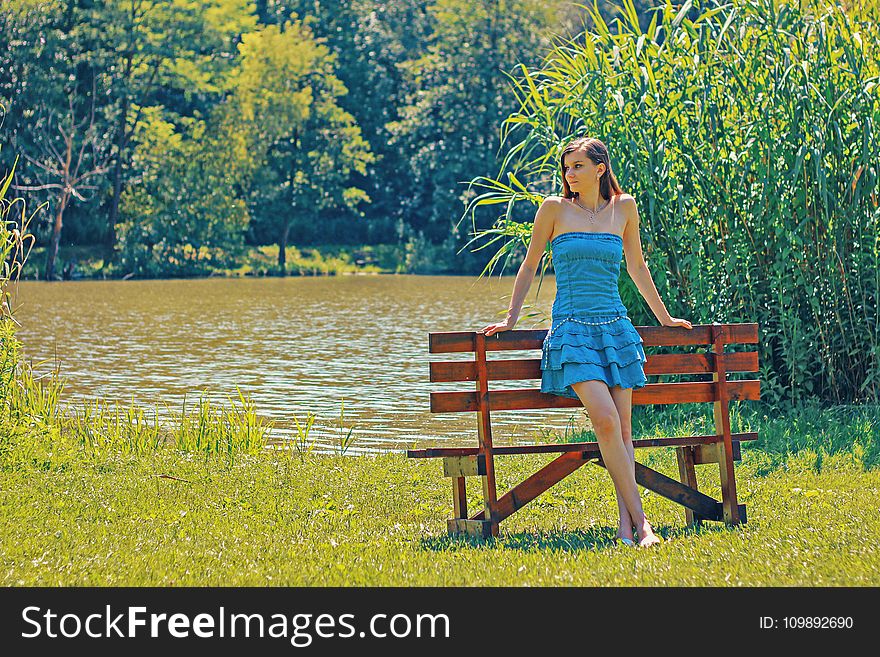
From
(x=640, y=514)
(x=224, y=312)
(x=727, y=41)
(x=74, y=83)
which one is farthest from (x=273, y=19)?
(x=640, y=514)

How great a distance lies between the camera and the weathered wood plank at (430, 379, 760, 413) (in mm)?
5590

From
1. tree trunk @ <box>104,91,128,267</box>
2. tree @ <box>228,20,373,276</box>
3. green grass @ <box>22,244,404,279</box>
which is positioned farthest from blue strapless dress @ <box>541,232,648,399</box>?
tree @ <box>228,20,373,276</box>

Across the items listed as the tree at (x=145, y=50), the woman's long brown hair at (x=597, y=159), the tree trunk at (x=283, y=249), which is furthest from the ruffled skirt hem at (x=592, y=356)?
the tree trunk at (x=283, y=249)

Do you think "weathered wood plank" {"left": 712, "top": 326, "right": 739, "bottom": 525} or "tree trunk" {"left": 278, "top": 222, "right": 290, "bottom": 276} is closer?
"weathered wood plank" {"left": 712, "top": 326, "right": 739, "bottom": 525}

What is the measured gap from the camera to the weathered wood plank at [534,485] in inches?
223

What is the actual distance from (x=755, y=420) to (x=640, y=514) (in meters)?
4.01

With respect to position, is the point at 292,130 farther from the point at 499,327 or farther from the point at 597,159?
the point at 499,327

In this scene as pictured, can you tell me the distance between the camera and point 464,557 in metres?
5.18

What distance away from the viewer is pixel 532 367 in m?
5.75

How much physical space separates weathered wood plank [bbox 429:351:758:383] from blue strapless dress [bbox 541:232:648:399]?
0.17 meters

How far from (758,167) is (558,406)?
13.3 ft

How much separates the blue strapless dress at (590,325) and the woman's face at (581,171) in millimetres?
239

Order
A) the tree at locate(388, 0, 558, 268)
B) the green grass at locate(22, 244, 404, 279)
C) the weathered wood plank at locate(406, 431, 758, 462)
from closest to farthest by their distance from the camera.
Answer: the weathered wood plank at locate(406, 431, 758, 462) < the green grass at locate(22, 244, 404, 279) < the tree at locate(388, 0, 558, 268)

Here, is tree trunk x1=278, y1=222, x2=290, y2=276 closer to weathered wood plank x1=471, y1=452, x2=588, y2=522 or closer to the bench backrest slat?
the bench backrest slat
